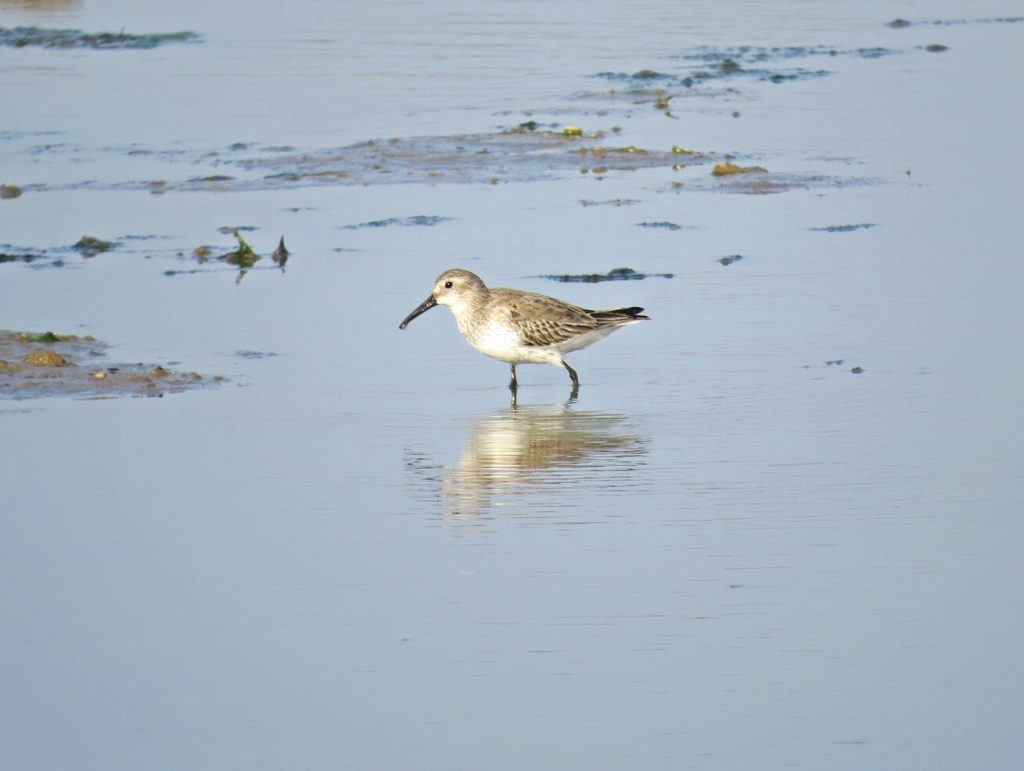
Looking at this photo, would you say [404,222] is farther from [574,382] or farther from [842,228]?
[574,382]

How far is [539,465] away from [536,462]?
0.21 ft

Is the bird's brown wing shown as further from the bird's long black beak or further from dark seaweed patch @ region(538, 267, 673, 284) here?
dark seaweed patch @ region(538, 267, 673, 284)

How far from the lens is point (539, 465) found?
8664mm

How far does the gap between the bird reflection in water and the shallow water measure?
0.03m

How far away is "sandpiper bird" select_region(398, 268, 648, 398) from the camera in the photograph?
1060 centimetres

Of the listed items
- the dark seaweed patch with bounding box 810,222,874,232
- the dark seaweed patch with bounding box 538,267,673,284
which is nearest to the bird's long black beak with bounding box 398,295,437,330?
the dark seaweed patch with bounding box 538,267,673,284

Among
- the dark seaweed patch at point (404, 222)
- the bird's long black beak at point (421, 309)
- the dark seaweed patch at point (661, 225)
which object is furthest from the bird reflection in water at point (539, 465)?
the dark seaweed patch at point (404, 222)

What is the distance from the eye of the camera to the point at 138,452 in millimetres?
8680

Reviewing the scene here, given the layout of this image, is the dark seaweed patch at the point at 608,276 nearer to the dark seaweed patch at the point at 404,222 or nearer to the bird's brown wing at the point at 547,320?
the bird's brown wing at the point at 547,320

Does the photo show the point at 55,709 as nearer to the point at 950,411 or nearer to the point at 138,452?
the point at 138,452

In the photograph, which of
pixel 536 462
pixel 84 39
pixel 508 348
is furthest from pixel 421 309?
pixel 84 39

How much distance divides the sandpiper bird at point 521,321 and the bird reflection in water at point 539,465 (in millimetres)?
815

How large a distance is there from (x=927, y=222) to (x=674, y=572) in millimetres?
6929

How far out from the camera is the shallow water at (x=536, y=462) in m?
5.77
